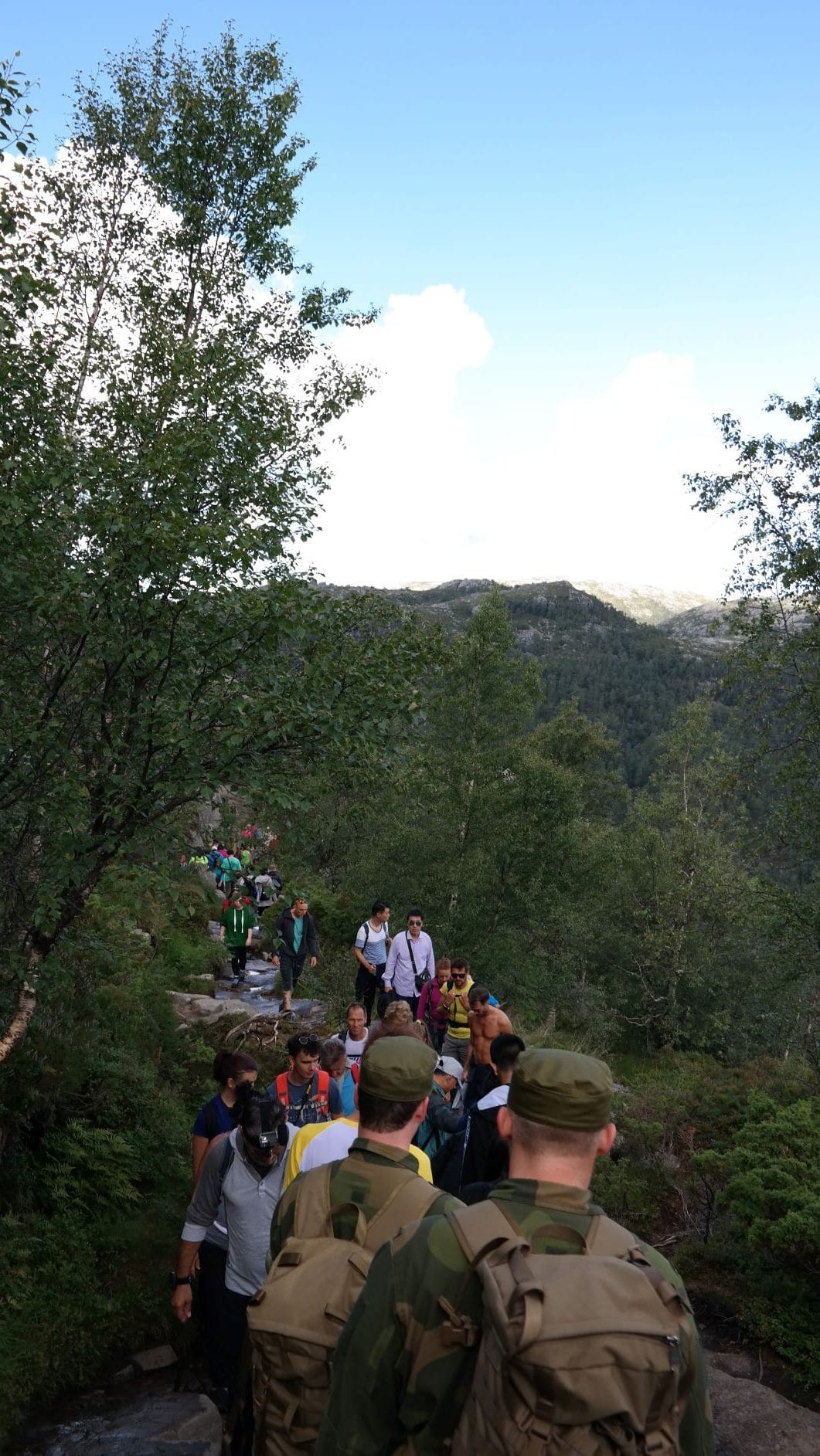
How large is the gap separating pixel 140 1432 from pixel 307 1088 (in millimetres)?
2433

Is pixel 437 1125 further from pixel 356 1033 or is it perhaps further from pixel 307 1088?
pixel 356 1033

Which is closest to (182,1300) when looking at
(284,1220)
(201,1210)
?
(201,1210)

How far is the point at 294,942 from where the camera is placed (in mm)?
13477

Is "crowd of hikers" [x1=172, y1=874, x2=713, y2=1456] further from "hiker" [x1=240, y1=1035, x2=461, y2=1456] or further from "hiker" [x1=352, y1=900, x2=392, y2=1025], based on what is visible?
"hiker" [x1=352, y1=900, x2=392, y2=1025]

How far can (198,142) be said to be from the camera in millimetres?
12492

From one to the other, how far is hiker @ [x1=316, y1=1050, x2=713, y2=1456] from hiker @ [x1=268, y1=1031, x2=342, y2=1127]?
381 cm

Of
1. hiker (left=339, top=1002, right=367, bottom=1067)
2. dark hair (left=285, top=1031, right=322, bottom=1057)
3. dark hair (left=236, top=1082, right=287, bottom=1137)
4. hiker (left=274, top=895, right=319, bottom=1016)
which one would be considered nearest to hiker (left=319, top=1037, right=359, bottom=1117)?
dark hair (left=285, top=1031, right=322, bottom=1057)

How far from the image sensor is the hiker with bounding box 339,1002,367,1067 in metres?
8.38

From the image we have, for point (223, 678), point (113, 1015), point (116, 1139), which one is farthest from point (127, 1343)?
point (223, 678)

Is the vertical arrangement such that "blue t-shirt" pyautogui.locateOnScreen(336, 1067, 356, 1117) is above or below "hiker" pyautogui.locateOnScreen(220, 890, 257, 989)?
above

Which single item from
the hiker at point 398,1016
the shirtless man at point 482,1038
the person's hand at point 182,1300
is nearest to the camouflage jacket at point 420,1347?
the person's hand at point 182,1300

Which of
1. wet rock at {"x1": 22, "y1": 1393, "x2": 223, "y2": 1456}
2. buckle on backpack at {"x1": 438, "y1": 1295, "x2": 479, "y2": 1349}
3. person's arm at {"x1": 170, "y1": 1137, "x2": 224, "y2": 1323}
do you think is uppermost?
buckle on backpack at {"x1": 438, "y1": 1295, "x2": 479, "y2": 1349}

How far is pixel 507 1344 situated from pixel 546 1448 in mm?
236

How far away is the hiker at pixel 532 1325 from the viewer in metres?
1.82
